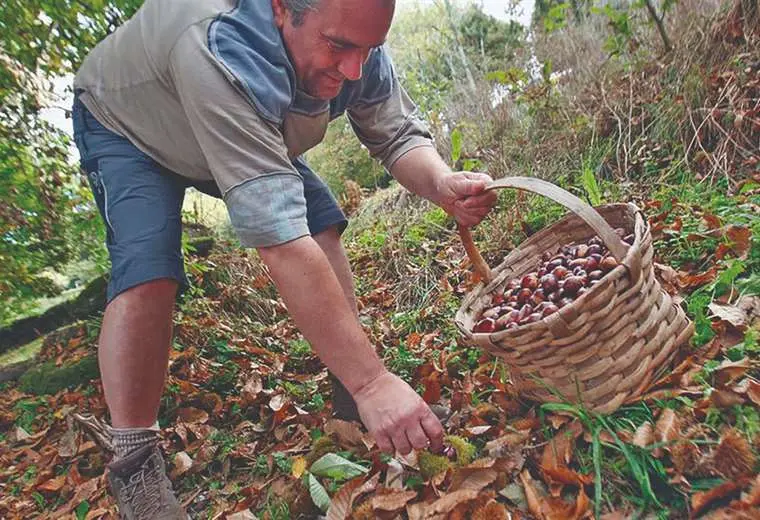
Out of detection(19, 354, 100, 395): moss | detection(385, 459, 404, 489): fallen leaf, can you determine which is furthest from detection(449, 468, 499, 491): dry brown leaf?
detection(19, 354, 100, 395): moss

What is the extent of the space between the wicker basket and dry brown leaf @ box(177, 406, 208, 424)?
1.27 m

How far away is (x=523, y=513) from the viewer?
1.24 metres

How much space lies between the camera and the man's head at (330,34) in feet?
4.01

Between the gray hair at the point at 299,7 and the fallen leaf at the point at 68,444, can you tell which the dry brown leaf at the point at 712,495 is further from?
Answer: the fallen leaf at the point at 68,444

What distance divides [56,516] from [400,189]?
11.7 ft

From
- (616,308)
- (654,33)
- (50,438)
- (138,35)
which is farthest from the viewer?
(654,33)

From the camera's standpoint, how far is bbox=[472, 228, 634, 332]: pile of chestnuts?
135cm

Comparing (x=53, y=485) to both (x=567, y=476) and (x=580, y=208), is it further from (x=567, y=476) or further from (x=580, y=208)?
(x=580, y=208)

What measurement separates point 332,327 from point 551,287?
0.60 m

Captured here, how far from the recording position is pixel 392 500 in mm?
1331

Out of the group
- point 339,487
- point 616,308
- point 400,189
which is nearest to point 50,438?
point 339,487

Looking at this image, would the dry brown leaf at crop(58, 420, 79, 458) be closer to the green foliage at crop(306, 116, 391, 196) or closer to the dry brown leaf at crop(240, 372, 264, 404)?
the dry brown leaf at crop(240, 372, 264, 404)

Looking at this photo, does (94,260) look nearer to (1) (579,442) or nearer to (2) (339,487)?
(2) (339,487)

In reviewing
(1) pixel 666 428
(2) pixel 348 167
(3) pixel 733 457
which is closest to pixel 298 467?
(1) pixel 666 428
